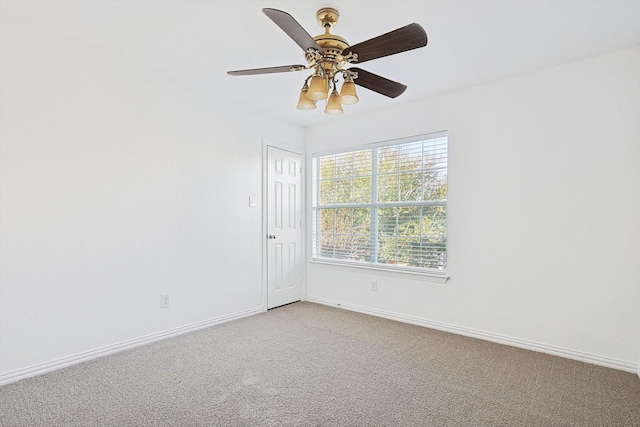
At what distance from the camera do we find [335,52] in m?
1.92

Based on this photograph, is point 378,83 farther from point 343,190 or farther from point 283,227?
point 283,227

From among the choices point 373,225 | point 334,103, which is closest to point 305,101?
point 334,103

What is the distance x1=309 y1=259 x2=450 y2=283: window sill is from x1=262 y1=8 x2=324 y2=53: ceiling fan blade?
97.2 inches

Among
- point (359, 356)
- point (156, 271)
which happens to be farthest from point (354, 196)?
point (156, 271)

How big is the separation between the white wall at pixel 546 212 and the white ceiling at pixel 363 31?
27 cm

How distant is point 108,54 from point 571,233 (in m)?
3.95

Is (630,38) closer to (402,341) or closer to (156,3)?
(402,341)

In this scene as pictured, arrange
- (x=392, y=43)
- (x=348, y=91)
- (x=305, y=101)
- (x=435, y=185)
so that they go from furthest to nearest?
(x=435, y=185), (x=305, y=101), (x=348, y=91), (x=392, y=43)

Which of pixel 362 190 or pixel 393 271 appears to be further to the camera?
pixel 362 190

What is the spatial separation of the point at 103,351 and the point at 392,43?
118 inches

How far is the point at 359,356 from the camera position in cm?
275

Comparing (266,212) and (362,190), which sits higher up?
(362,190)

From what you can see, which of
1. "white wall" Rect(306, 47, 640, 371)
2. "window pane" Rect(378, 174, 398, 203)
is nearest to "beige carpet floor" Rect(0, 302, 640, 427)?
"white wall" Rect(306, 47, 640, 371)

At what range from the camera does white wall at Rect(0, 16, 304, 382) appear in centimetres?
231
